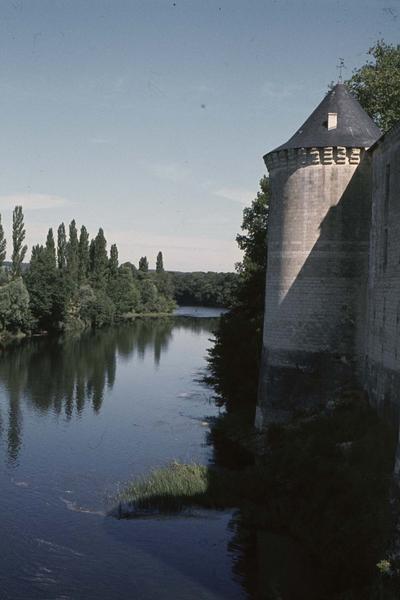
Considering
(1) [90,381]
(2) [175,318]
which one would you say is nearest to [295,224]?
(1) [90,381]

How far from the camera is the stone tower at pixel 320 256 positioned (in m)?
18.8

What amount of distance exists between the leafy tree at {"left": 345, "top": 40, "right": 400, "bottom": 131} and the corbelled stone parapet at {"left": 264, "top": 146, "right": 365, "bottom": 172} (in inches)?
338

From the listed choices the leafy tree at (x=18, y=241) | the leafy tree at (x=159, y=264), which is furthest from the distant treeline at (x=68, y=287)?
the leafy tree at (x=159, y=264)

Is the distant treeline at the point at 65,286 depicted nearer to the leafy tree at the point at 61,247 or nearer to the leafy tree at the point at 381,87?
the leafy tree at the point at 61,247

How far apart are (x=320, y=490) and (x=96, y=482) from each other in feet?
21.3

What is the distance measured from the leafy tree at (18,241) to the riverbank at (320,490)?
40.2 meters

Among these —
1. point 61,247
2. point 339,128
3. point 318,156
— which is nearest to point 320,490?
point 318,156

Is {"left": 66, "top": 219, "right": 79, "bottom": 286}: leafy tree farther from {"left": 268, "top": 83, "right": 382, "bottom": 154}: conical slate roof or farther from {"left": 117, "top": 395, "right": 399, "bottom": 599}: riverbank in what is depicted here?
{"left": 117, "top": 395, "right": 399, "bottom": 599}: riverbank

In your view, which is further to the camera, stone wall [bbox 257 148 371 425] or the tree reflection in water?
the tree reflection in water

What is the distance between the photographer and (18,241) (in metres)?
57.8

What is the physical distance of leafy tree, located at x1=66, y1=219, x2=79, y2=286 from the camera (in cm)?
6725

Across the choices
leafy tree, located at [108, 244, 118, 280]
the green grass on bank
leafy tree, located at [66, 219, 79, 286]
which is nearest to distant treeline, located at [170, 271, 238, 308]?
leafy tree, located at [108, 244, 118, 280]

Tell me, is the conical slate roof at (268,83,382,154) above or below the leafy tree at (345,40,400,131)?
below

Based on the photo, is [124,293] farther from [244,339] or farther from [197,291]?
[244,339]
